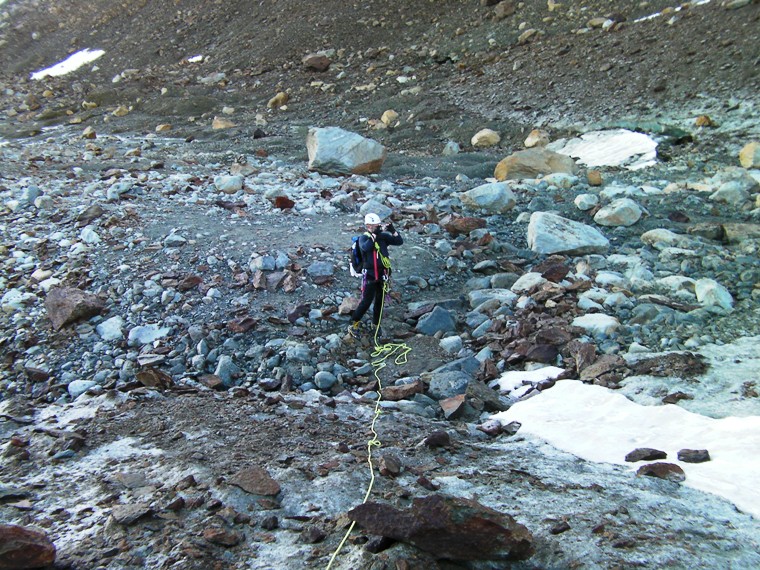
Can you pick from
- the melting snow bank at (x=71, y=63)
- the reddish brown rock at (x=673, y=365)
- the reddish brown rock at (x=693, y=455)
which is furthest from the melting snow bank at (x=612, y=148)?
the melting snow bank at (x=71, y=63)

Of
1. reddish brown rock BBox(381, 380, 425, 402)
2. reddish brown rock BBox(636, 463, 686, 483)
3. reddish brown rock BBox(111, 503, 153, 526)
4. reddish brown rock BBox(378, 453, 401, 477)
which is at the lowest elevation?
reddish brown rock BBox(381, 380, 425, 402)

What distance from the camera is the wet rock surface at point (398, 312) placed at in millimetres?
2961

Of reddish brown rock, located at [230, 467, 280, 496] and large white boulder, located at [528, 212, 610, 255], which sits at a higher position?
large white boulder, located at [528, 212, 610, 255]

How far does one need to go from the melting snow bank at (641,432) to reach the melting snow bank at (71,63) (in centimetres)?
2190

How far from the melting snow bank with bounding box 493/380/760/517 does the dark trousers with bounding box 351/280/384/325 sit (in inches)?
72.3

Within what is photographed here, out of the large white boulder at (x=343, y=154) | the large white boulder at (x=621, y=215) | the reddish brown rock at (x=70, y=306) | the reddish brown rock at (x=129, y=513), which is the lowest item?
the reddish brown rock at (x=129, y=513)

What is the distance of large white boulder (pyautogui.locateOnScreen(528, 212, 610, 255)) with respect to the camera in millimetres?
7341

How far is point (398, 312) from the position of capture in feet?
21.3

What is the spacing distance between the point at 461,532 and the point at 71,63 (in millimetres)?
24002

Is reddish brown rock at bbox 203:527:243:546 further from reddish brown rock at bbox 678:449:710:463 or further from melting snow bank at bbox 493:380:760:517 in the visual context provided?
reddish brown rock at bbox 678:449:710:463

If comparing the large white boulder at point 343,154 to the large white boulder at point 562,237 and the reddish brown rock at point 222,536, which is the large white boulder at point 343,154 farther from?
the reddish brown rock at point 222,536

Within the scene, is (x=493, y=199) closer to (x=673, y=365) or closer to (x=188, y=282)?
(x=673, y=365)

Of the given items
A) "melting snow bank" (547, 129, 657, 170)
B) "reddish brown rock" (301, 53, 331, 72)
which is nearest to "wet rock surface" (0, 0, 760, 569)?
"melting snow bank" (547, 129, 657, 170)

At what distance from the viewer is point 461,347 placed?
589cm
